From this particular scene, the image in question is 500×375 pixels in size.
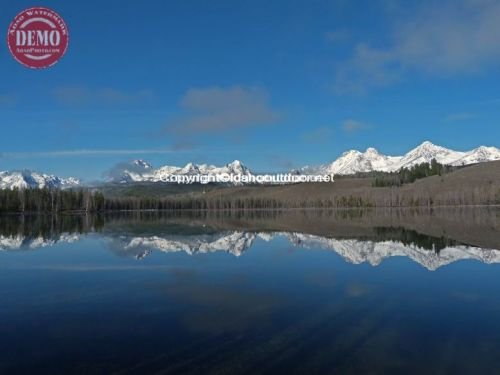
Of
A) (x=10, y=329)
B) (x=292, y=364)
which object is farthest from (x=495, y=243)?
(x=10, y=329)

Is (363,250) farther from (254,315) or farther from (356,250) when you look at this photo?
(254,315)

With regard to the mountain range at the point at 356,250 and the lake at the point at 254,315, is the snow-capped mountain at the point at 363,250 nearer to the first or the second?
the mountain range at the point at 356,250

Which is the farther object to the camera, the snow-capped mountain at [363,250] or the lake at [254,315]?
the snow-capped mountain at [363,250]

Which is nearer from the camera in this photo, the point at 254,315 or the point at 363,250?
the point at 254,315

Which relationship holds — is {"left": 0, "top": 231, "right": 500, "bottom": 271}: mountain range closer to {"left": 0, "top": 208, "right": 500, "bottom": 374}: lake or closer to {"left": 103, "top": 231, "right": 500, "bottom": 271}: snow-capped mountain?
{"left": 103, "top": 231, "right": 500, "bottom": 271}: snow-capped mountain

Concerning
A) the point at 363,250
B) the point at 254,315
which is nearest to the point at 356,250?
the point at 363,250

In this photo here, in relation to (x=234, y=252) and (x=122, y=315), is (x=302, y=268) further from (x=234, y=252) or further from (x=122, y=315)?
(x=122, y=315)

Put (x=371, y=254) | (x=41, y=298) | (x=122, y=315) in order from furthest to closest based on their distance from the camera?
(x=371, y=254) → (x=41, y=298) → (x=122, y=315)

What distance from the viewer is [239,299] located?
21422mm

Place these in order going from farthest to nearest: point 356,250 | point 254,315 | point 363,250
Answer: point 363,250, point 356,250, point 254,315

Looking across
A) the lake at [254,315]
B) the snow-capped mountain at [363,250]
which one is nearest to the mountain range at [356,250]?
the snow-capped mountain at [363,250]

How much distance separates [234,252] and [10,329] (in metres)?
26.8

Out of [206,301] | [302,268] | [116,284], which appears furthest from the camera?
[302,268]

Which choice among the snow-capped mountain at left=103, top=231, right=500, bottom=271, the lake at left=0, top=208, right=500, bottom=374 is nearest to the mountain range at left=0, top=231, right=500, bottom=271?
the snow-capped mountain at left=103, top=231, right=500, bottom=271
